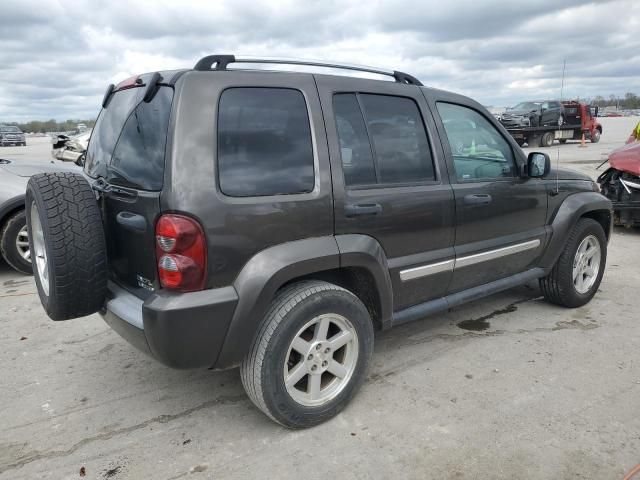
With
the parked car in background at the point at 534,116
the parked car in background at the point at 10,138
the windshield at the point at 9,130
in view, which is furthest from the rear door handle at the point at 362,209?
the windshield at the point at 9,130

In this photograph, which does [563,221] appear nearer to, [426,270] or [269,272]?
[426,270]

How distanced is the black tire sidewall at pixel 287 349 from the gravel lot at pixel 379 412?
11 centimetres

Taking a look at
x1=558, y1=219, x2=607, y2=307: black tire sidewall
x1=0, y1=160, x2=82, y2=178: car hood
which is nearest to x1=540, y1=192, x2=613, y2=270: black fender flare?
x1=558, y1=219, x2=607, y2=307: black tire sidewall

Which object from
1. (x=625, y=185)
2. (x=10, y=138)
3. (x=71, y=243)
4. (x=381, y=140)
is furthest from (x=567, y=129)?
(x=10, y=138)

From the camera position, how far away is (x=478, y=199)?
3441 millimetres

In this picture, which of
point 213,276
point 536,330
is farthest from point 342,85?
point 536,330

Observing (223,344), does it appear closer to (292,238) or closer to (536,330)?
(292,238)

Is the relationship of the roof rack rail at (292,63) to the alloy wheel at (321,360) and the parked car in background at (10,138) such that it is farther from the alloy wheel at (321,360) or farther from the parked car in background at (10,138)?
the parked car in background at (10,138)

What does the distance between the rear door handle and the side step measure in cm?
71

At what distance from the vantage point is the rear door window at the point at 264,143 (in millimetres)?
2445

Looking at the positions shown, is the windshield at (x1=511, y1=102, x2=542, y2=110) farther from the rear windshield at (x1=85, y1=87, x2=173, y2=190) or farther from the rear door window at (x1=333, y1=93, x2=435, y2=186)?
the rear windshield at (x1=85, y1=87, x2=173, y2=190)

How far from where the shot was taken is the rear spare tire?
250cm

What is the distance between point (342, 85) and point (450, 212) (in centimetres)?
106

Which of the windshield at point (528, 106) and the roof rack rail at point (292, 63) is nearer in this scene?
the roof rack rail at point (292, 63)
